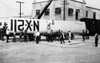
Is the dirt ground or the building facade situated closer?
the dirt ground

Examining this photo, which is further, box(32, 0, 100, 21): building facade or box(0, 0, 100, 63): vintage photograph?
box(32, 0, 100, 21): building facade

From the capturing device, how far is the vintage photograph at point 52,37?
12.1 m

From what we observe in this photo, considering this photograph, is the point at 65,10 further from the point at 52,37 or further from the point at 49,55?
the point at 49,55

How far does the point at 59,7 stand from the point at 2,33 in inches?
907

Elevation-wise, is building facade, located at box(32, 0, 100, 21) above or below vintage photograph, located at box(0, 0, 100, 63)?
above

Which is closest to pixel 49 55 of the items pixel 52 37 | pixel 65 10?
pixel 52 37

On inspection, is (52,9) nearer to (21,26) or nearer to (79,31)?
(79,31)

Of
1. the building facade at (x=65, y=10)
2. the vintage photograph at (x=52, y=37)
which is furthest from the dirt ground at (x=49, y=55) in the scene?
the building facade at (x=65, y=10)

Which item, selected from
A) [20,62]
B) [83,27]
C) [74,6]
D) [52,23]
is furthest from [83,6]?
[20,62]

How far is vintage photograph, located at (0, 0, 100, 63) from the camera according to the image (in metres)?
12.1

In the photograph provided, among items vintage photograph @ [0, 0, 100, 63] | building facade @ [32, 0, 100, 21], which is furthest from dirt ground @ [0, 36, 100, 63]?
building facade @ [32, 0, 100, 21]

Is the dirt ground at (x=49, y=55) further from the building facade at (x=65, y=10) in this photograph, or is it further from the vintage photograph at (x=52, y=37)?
the building facade at (x=65, y=10)

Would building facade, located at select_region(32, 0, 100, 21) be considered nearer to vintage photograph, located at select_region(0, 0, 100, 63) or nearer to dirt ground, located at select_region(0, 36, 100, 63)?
vintage photograph, located at select_region(0, 0, 100, 63)

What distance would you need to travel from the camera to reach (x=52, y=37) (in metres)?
27.7
